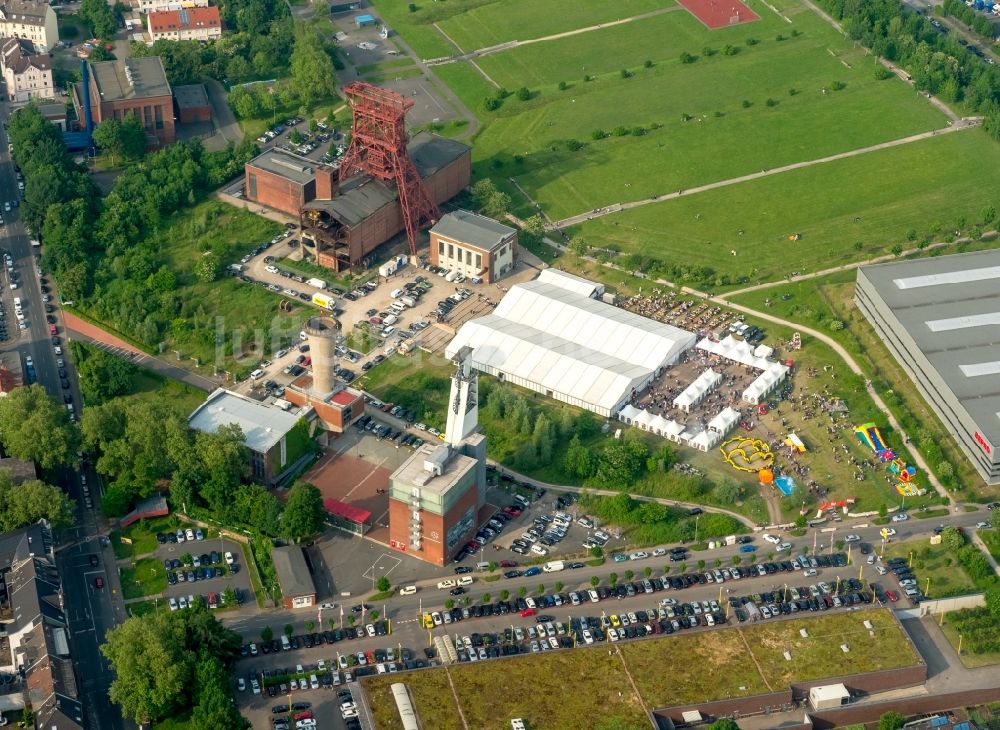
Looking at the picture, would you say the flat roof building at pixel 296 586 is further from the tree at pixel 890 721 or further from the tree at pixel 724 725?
the tree at pixel 890 721

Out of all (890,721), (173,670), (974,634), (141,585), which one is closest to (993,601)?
(974,634)

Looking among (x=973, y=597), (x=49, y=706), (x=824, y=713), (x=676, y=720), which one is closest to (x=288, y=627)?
(x=49, y=706)

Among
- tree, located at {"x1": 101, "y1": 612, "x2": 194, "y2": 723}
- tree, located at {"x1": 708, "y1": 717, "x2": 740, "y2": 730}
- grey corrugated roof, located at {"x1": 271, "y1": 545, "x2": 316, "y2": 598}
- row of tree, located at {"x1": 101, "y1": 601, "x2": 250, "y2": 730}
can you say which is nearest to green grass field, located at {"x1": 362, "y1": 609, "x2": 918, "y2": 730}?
tree, located at {"x1": 708, "y1": 717, "x2": 740, "y2": 730}

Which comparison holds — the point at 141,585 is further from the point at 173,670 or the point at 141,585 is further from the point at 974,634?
the point at 974,634

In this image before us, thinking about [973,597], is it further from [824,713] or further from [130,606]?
[130,606]

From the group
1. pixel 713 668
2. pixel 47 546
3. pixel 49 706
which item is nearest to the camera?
pixel 49 706

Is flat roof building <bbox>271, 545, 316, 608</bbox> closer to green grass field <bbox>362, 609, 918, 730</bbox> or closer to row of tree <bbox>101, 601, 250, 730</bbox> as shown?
row of tree <bbox>101, 601, 250, 730</bbox>
